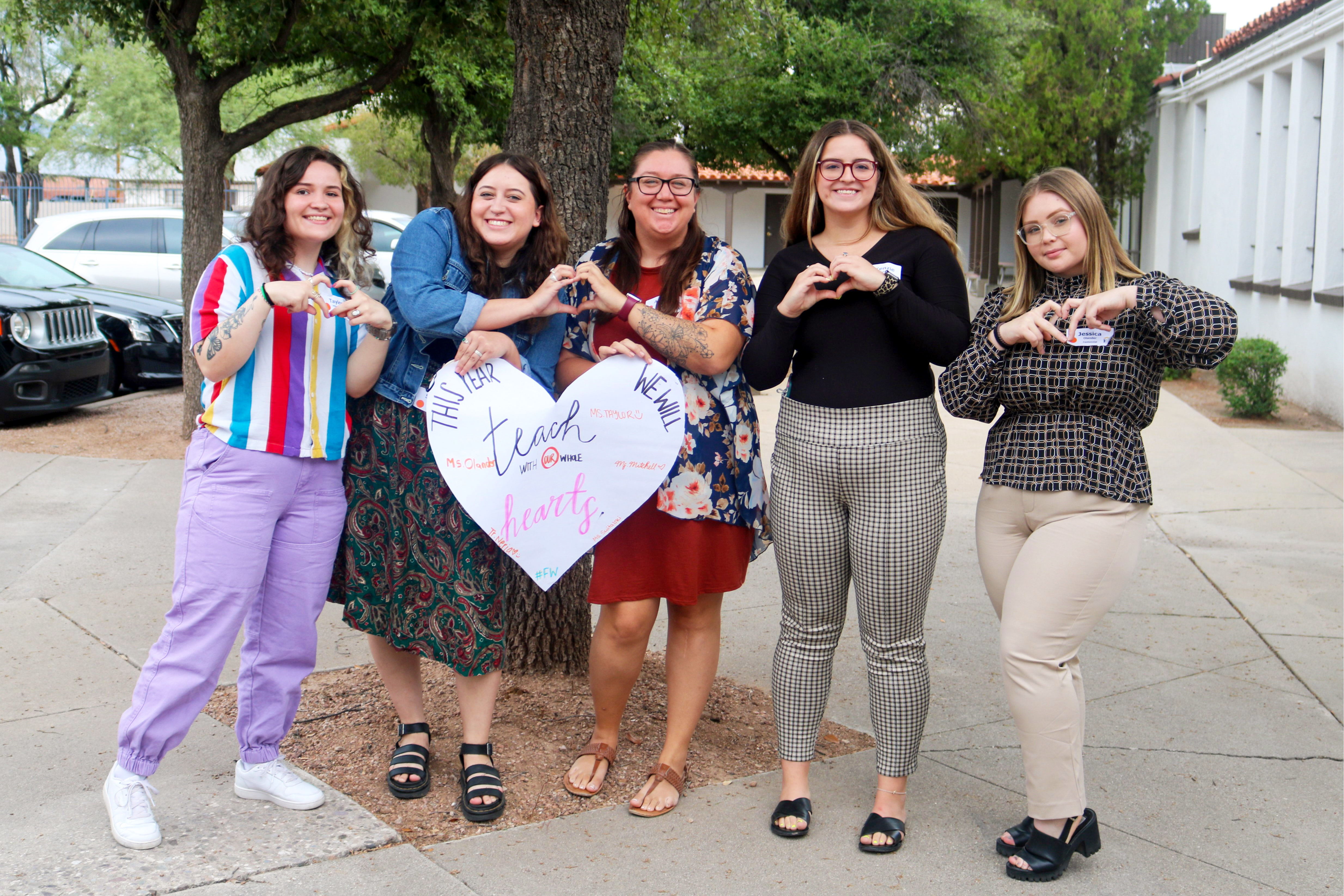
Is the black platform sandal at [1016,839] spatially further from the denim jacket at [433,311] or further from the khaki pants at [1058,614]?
the denim jacket at [433,311]

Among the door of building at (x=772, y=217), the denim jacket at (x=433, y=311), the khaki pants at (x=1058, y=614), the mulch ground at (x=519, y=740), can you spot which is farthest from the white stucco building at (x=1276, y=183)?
the door of building at (x=772, y=217)

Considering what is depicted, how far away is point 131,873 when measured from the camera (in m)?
2.90

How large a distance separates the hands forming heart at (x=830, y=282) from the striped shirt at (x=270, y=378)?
118cm

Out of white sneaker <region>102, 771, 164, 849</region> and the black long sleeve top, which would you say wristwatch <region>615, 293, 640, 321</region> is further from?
white sneaker <region>102, 771, 164, 849</region>

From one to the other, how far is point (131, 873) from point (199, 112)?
763cm

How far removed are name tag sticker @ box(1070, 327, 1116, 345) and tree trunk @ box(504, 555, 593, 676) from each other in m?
2.01

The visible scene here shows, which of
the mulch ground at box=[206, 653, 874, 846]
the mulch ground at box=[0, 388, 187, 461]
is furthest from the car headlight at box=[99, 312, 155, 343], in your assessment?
the mulch ground at box=[206, 653, 874, 846]

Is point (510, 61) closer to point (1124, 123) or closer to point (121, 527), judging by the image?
point (121, 527)

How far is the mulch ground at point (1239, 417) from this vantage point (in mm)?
11812

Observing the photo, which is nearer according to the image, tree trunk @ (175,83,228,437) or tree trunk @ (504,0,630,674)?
tree trunk @ (504,0,630,674)

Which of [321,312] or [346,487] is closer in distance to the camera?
[321,312]

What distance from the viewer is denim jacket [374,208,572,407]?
3145 mm

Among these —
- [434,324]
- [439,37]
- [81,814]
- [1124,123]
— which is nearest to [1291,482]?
[439,37]

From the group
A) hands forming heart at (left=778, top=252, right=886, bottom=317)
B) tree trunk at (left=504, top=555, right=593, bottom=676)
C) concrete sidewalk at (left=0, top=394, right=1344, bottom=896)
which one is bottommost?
concrete sidewalk at (left=0, top=394, right=1344, bottom=896)
